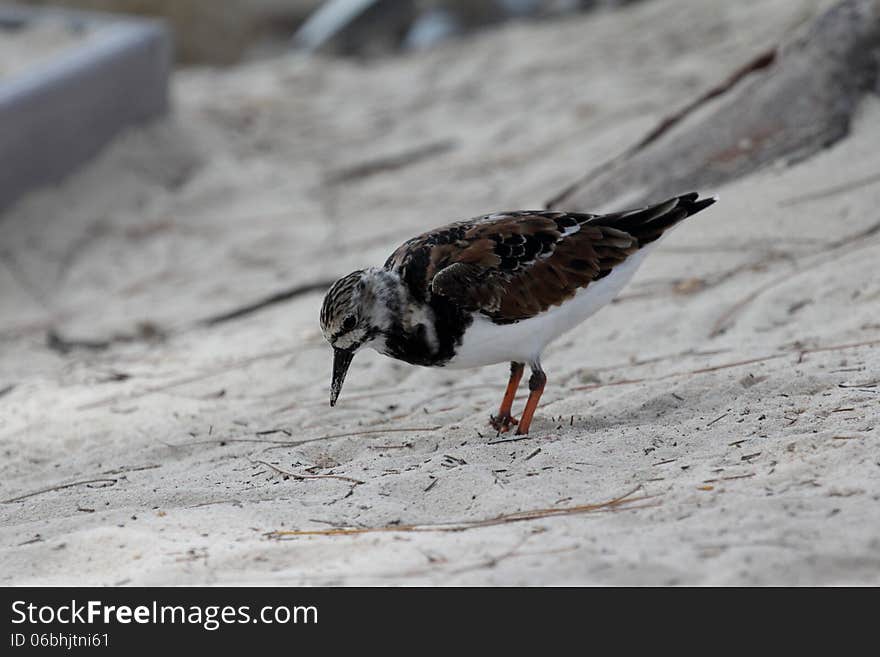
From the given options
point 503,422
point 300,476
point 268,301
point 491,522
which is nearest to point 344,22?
point 268,301

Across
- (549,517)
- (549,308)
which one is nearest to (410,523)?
(549,517)

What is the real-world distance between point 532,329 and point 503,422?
1.07 ft

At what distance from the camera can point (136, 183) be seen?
7801mm

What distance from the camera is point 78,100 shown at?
24.1 ft

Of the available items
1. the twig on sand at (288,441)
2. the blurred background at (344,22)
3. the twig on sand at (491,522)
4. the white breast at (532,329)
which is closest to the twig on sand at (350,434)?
the twig on sand at (288,441)

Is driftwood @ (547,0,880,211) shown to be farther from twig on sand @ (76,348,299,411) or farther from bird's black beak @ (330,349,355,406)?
bird's black beak @ (330,349,355,406)

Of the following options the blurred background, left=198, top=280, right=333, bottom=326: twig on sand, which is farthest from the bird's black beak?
the blurred background

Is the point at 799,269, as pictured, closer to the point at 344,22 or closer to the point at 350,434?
the point at 350,434

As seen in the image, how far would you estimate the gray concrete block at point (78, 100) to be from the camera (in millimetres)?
6691

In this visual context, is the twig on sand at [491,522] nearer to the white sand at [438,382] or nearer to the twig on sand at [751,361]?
the white sand at [438,382]

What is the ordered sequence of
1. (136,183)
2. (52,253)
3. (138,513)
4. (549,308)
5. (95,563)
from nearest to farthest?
(95,563) < (138,513) < (549,308) < (52,253) < (136,183)

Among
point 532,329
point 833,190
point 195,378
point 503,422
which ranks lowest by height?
point 503,422

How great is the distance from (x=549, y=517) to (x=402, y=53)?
9.48 m

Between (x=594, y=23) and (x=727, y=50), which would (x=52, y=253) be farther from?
(x=594, y=23)
